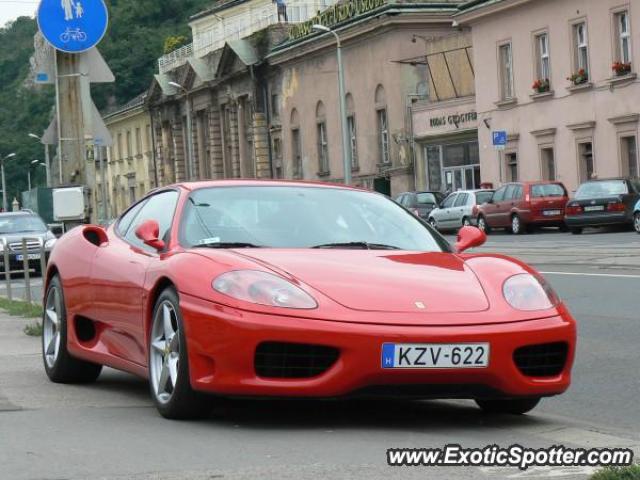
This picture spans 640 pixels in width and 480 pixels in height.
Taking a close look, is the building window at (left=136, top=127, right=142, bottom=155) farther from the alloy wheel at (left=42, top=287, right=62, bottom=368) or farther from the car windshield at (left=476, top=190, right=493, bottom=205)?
the alloy wheel at (left=42, top=287, right=62, bottom=368)

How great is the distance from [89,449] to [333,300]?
4.42 feet

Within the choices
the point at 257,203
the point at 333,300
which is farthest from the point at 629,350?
the point at 333,300

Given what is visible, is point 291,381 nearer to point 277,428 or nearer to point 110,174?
point 277,428

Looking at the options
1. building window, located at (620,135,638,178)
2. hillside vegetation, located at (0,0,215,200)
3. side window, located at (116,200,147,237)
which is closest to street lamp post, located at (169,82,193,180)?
hillside vegetation, located at (0,0,215,200)

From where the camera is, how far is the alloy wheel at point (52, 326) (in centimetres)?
981

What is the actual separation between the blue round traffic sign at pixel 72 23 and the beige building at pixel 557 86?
32855 millimetres

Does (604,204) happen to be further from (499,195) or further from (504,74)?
(504,74)

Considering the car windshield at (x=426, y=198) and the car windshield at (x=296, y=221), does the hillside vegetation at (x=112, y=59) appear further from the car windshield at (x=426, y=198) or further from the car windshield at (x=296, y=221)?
the car windshield at (x=296, y=221)

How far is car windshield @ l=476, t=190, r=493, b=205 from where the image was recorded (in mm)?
49634

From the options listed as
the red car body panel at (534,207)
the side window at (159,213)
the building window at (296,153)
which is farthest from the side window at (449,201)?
the side window at (159,213)

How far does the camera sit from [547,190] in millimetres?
45500

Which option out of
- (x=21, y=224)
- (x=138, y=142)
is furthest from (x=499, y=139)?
(x=138, y=142)

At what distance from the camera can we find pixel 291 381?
7.21 meters

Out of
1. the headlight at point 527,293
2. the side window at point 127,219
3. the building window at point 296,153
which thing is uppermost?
the building window at point 296,153
